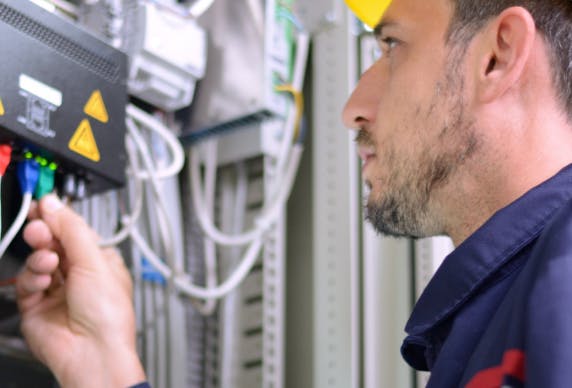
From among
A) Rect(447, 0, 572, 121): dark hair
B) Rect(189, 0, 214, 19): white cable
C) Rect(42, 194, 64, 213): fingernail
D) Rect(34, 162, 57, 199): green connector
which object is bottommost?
Rect(42, 194, 64, 213): fingernail

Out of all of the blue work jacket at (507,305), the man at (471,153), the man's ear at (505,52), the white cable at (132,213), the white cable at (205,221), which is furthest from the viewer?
the white cable at (205,221)

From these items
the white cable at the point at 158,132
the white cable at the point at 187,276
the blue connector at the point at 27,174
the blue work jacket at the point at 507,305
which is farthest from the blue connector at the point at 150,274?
the blue work jacket at the point at 507,305

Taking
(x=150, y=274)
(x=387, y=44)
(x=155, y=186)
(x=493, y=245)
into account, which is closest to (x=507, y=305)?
(x=493, y=245)

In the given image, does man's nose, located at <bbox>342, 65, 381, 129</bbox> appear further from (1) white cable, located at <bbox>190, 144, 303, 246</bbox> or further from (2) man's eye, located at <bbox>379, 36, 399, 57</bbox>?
(1) white cable, located at <bbox>190, 144, 303, 246</bbox>

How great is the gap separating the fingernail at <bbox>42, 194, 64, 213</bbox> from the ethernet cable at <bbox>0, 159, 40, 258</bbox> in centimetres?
2

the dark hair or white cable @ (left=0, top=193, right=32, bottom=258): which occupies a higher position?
the dark hair

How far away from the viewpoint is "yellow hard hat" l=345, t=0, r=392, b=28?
142 cm

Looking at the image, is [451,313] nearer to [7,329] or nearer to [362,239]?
[362,239]

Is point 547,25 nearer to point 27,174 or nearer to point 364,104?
point 364,104

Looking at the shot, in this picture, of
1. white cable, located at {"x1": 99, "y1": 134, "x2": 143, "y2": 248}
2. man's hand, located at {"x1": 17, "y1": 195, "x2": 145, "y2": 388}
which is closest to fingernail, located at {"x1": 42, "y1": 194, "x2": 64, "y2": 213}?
man's hand, located at {"x1": 17, "y1": 195, "x2": 145, "y2": 388}

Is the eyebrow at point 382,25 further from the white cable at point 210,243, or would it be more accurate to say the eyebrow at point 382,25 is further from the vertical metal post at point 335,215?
the white cable at point 210,243

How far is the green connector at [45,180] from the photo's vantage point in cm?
137

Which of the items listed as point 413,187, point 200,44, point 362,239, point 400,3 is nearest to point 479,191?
point 413,187

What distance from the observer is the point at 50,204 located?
1.38 m
